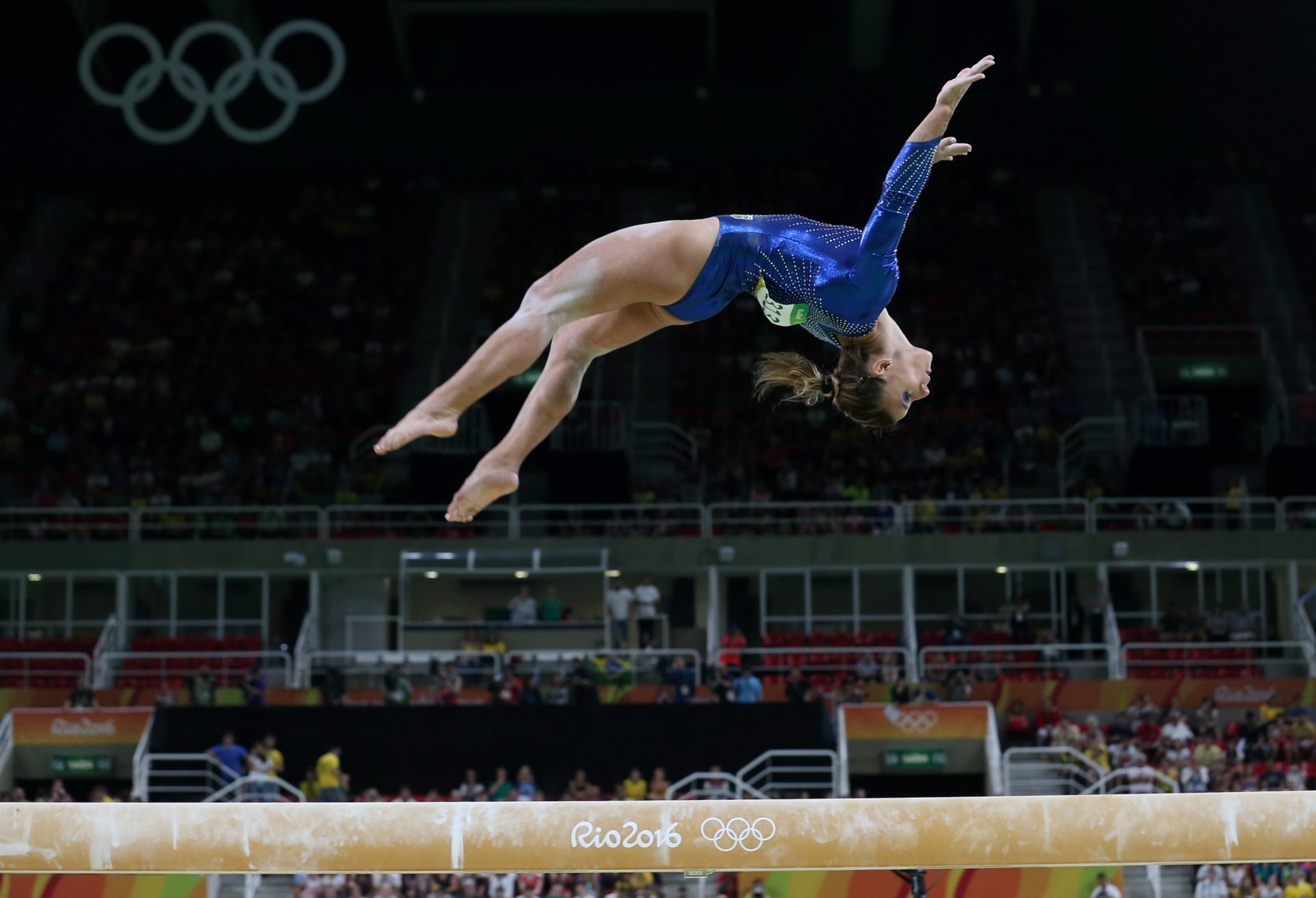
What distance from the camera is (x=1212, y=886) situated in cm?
1791

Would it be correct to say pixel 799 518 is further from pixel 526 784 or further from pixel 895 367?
pixel 895 367

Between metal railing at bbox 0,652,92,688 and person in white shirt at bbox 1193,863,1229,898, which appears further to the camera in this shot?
metal railing at bbox 0,652,92,688

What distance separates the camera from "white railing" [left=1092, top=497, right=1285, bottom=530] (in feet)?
82.6

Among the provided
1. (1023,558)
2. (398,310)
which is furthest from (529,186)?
(1023,558)

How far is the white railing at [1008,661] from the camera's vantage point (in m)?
23.1

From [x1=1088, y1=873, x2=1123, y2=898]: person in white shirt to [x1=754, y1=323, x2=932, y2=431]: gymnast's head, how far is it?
12013 mm

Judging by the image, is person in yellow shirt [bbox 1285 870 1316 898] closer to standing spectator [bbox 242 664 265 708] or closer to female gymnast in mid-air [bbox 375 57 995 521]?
standing spectator [bbox 242 664 265 708]

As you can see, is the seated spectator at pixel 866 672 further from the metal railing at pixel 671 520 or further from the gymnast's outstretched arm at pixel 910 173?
the gymnast's outstretched arm at pixel 910 173

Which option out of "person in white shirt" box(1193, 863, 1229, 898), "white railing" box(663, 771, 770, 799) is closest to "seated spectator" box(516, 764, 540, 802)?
"white railing" box(663, 771, 770, 799)

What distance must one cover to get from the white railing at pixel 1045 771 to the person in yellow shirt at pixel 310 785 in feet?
26.7

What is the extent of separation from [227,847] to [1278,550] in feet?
73.3

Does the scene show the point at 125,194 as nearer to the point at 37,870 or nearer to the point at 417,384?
the point at 417,384

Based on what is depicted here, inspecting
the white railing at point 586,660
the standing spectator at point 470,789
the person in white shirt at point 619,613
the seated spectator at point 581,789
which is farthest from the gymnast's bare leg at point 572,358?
the person in white shirt at point 619,613

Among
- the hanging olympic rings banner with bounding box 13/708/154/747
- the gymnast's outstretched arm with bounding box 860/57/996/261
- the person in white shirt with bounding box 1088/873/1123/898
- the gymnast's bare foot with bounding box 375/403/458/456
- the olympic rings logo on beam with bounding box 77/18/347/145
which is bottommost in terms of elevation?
the person in white shirt with bounding box 1088/873/1123/898
